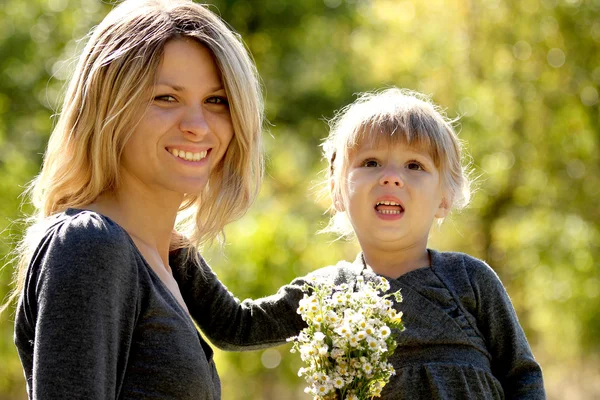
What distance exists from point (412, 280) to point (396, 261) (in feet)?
0.43

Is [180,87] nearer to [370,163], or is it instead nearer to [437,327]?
Answer: [370,163]

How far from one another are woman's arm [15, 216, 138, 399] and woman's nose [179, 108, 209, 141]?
387mm

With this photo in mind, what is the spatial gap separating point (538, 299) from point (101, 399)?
10.3 meters

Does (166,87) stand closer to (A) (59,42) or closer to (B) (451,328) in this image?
(B) (451,328)

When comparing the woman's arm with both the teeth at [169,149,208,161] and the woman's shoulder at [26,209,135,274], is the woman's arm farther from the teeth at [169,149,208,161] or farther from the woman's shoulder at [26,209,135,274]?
the teeth at [169,149,208,161]

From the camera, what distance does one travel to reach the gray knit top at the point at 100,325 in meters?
1.86

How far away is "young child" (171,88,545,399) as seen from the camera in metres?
2.49

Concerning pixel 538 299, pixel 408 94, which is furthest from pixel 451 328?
pixel 538 299

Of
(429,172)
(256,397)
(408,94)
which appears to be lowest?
(256,397)

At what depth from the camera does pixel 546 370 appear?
464 inches

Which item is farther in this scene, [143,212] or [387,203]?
[387,203]

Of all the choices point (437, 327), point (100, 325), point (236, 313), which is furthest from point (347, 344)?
point (236, 313)

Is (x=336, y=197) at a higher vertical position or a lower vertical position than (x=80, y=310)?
higher

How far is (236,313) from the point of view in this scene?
2766 millimetres
